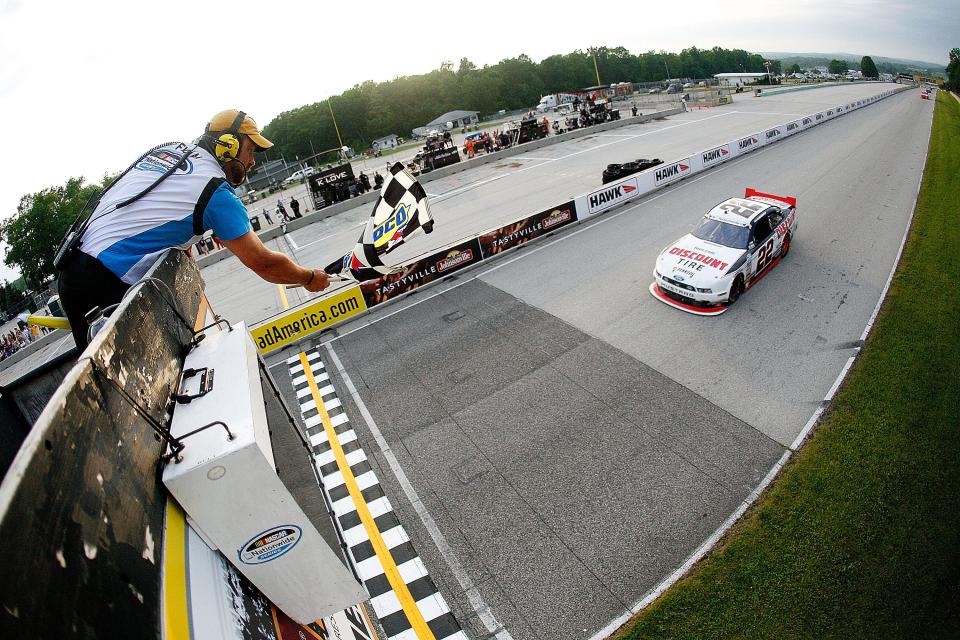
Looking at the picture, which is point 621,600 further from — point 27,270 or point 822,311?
point 27,270

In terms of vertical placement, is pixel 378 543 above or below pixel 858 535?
above

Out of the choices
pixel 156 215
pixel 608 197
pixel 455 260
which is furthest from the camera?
pixel 608 197

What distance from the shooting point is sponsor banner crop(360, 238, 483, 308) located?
51.4 feet

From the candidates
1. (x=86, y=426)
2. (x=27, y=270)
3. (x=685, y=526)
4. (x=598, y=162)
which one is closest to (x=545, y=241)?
(x=685, y=526)

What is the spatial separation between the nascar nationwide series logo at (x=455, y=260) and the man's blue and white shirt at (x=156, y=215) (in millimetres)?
Answer: 13388

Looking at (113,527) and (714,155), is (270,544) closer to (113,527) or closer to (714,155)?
(113,527)

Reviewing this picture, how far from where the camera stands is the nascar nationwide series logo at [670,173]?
23.5 meters

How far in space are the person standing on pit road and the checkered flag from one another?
1.45 m

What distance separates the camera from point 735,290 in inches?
499

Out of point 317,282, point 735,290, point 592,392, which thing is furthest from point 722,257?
point 317,282

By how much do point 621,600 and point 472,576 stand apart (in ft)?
6.43

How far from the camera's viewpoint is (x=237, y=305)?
19688 millimetres

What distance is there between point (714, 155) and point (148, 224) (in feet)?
93.5

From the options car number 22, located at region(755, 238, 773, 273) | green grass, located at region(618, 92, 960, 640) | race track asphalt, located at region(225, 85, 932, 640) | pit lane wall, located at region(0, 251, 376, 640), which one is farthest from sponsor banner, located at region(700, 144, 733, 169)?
pit lane wall, located at region(0, 251, 376, 640)
